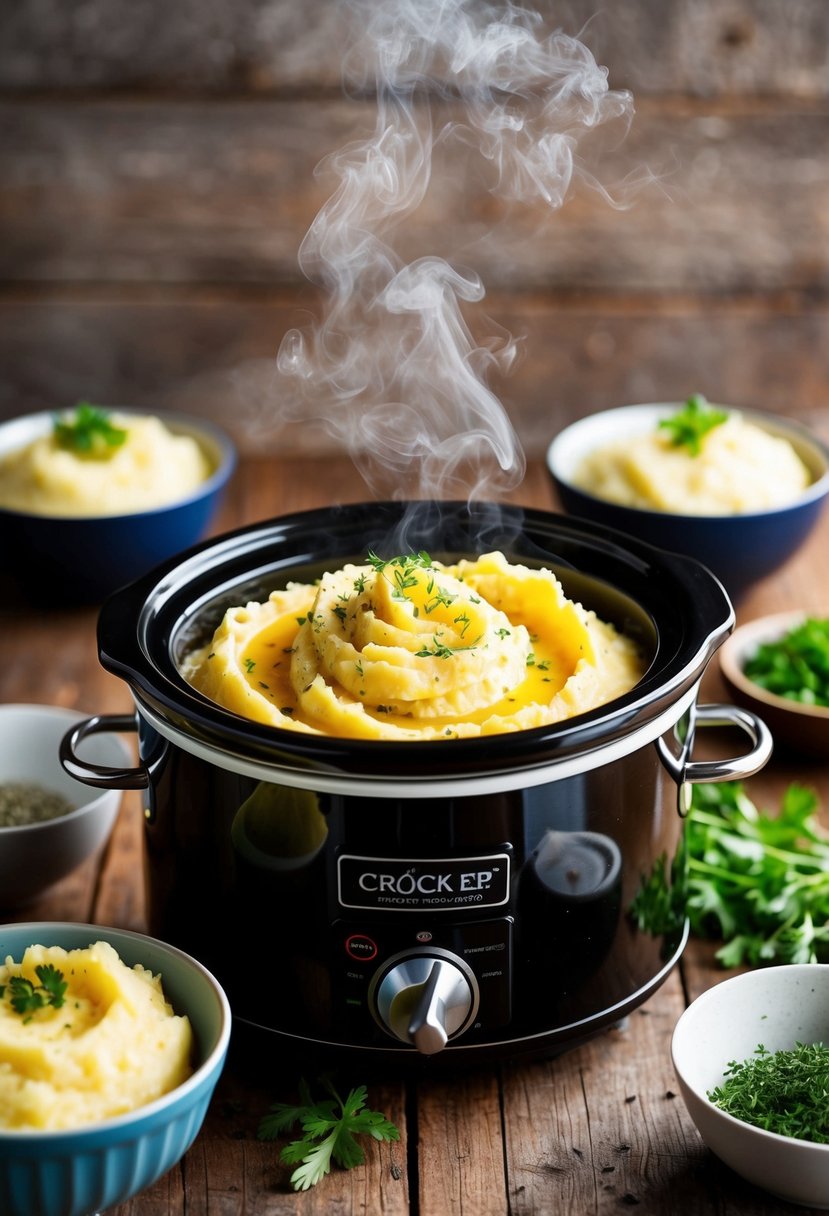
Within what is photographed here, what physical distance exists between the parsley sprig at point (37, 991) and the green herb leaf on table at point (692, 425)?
236cm

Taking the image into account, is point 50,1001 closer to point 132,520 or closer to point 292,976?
point 292,976

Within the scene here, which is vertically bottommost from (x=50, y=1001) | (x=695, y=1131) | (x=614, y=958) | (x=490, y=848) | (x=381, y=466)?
(x=381, y=466)

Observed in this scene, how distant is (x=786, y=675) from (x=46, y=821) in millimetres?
1682

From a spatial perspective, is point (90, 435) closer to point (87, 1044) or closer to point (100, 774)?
point (100, 774)

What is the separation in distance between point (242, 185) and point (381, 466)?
1055mm

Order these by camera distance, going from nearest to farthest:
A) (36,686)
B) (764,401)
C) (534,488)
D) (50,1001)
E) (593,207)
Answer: (50,1001)
(36,686)
(534,488)
(593,207)
(764,401)

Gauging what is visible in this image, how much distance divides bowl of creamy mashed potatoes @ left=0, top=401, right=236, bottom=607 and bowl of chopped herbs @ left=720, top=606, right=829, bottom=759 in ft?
4.83

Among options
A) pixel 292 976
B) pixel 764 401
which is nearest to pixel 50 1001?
pixel 292 976

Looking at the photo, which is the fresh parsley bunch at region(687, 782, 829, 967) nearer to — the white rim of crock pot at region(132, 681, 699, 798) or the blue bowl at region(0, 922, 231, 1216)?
the white rim of crock pot at region(132, 681, 699, 798)

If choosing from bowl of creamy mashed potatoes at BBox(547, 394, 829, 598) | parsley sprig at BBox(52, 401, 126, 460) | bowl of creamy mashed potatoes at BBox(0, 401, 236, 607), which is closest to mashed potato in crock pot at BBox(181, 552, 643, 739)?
bowl of creamy mashed potatoes at BBox(547, 394, 829, 598)

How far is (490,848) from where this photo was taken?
1.95 metres

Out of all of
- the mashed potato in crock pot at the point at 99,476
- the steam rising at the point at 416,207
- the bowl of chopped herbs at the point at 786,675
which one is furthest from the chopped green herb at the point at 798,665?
the mashed potato in crock pot at the point at 99,476

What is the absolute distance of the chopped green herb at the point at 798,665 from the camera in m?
3.17

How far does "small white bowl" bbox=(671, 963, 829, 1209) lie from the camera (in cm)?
185
